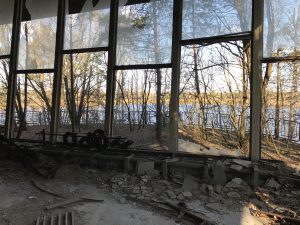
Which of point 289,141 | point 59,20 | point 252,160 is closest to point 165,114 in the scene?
point 252,160

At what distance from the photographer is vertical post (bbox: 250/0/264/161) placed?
180 inches

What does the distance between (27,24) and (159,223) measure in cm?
557

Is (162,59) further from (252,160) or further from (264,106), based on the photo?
(252,160)

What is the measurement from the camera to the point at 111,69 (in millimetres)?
5672

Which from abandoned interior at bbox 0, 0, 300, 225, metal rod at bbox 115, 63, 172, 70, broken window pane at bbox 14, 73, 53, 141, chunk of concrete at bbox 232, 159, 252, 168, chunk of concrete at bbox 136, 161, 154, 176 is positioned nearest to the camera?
abandoned interior at bbox 0, 0, 300, 225

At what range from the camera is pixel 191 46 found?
511cm

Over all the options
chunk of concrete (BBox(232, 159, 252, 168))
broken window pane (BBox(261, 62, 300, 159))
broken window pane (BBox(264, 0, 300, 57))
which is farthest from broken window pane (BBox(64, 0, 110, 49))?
chunk of concrete (BBox(232, 159, 252, 168))

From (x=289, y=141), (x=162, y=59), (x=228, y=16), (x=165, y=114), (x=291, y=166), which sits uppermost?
(x=228, y=16)

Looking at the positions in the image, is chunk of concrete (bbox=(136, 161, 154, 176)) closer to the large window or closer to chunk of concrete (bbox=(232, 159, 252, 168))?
chunk of concrete (bbox=(232, 159, 252, 168))

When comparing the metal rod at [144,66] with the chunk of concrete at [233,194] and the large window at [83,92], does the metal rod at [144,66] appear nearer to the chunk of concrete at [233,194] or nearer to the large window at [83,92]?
the large window at [83,92]

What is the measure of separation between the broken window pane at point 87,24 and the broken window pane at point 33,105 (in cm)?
98

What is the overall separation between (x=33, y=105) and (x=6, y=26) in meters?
2.13

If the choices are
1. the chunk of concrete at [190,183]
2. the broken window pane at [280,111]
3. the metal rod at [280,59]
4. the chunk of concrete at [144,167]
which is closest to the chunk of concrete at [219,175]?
the chunk of concrete at [190,183]

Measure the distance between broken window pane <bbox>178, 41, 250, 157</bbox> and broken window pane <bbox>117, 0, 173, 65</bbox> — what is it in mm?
471
